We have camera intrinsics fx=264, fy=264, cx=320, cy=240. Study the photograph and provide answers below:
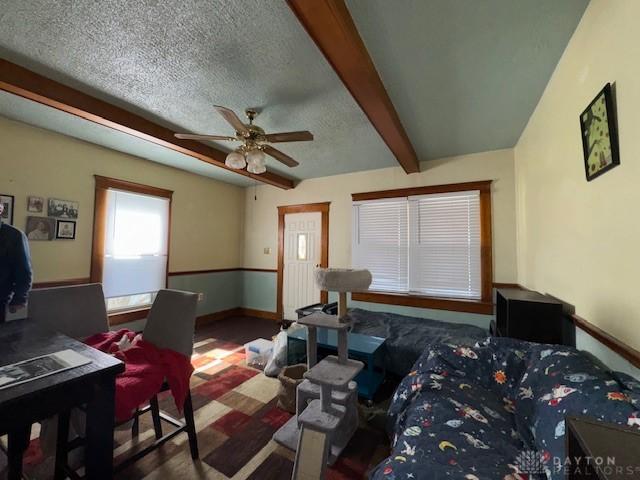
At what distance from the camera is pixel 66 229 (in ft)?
9.77

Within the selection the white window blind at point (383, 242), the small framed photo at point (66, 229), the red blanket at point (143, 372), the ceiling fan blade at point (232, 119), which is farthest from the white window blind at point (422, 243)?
the small framed photo at point (66, 229)

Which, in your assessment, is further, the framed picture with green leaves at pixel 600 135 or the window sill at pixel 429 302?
the window sill at pixel 429 302

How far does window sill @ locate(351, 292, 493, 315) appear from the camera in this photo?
3.14m

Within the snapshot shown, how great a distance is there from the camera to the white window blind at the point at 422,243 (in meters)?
3.29

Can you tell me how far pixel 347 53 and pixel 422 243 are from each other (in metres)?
2.63

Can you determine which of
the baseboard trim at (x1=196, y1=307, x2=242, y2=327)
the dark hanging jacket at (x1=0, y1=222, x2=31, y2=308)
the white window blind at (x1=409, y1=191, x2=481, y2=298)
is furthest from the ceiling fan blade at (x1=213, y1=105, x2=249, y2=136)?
Result: the baseboard trim at (x1=196, y1=307, x2=242, y2=327)

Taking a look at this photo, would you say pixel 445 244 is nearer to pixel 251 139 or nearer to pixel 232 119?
pixel 251 139

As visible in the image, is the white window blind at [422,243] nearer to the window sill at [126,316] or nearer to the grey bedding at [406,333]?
the grey bedding at [406,333]

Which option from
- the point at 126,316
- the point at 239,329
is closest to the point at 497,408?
the point at 239,329

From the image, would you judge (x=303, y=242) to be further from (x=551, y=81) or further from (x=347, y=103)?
(x=551, y=81)

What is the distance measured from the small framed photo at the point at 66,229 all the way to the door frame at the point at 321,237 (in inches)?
108

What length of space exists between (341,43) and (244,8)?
529 millimetres

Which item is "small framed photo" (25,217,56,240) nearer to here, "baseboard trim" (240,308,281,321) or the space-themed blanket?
"baseboard trim" (240,308,281,321)

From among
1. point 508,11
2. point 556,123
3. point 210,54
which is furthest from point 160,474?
point 556,123
